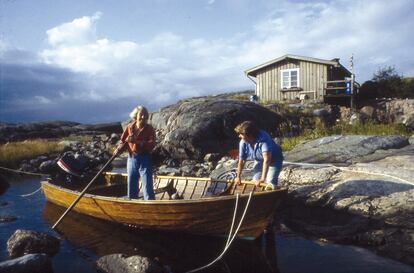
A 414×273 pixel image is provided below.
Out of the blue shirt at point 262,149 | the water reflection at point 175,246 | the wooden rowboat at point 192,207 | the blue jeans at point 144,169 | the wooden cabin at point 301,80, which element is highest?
the wooden cabin at point 301,80

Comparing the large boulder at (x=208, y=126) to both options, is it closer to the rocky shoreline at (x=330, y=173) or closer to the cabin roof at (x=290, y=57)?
the rocky shoreline at (x=330, y=173)

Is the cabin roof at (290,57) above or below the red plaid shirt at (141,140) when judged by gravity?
above

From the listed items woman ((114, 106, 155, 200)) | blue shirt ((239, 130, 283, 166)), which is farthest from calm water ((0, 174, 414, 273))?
blue shirt ((239, 130, 283, 166))

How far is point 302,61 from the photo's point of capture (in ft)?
101

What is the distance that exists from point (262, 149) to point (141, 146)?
107 inches

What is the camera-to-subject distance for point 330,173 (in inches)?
419

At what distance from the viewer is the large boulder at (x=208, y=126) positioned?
1905cm

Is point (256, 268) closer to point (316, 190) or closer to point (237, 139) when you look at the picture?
point (316, 190)

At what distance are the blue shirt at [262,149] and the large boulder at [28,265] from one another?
4246 mm

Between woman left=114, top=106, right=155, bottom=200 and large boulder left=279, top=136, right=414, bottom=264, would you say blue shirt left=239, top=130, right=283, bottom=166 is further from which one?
woman left=114, top=106, right=155, bottom=200

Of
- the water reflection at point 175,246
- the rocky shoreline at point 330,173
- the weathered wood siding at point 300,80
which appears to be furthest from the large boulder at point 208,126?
the weathered wood siding at point 300,80

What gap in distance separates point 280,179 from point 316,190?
1525 mm

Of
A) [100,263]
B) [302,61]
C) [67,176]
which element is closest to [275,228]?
[100,263]

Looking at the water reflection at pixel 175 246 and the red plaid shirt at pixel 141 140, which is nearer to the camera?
the water reflection at pixel 175 246
